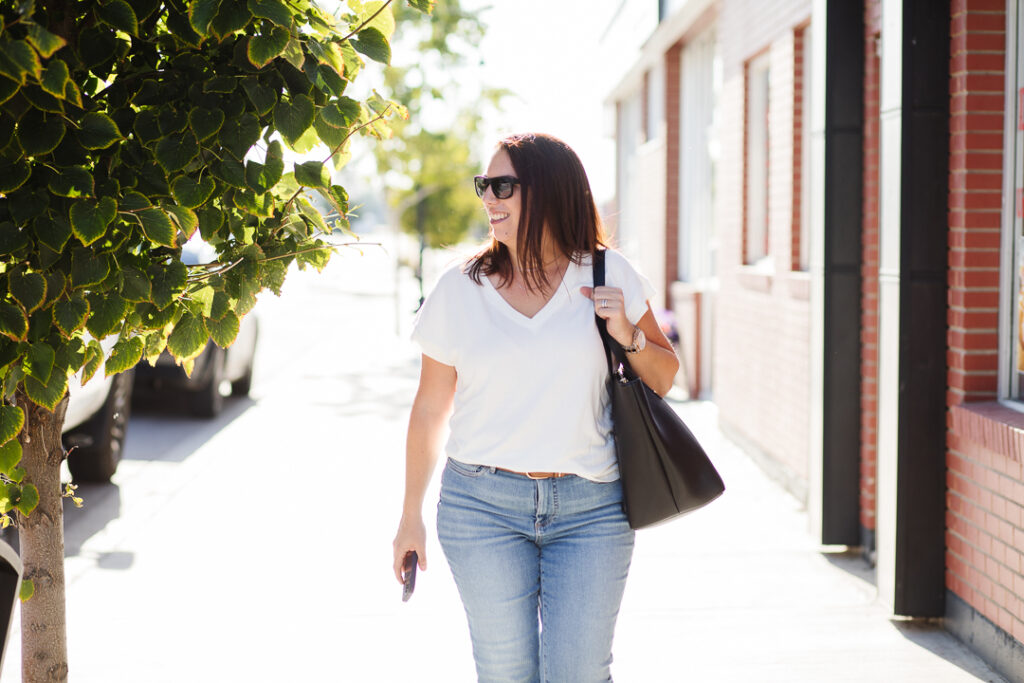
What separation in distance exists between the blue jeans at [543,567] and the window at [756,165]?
706cm

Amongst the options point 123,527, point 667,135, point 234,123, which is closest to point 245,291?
point 234,123

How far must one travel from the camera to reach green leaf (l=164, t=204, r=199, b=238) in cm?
256

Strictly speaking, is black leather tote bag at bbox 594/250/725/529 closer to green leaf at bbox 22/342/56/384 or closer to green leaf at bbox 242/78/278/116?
green leaf at bbox 242/78/278/116

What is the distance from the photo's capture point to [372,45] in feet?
8.64

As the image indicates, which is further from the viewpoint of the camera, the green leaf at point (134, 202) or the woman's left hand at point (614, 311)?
the woman's left hand at point (614, 311)

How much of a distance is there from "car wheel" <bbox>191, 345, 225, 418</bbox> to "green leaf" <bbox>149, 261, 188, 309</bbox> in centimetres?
836

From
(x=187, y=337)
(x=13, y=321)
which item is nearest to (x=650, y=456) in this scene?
(x=187, y=337)

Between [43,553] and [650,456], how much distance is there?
1568 millimetres

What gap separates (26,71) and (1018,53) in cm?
382

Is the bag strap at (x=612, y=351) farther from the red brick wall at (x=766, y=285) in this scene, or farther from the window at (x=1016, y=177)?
the red brick wall at (x=766, y=285)

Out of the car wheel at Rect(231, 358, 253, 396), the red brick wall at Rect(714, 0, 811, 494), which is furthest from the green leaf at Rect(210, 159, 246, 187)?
the car wheel at Rect(231, 358, 253, 396)

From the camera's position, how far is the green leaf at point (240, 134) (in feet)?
8.24

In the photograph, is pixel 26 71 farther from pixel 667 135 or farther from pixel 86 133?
pixel 667 135

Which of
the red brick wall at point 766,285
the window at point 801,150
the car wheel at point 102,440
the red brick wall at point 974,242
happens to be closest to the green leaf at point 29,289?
the red brick wall at point 974,242
